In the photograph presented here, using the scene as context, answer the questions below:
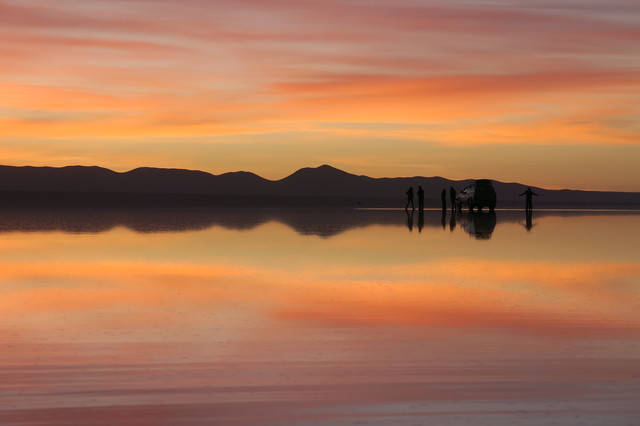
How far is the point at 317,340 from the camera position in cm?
934

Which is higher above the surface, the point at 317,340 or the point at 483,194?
the point at 483,194

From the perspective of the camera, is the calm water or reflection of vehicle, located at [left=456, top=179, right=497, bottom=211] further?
reflection of vehicle, located at [left=456, top=179, right=497, bottom=211]

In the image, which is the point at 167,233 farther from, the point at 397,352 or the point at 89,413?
the point at 89,413

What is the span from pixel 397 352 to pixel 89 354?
2.79 m

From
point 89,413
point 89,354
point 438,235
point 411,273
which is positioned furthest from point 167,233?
point 89,413

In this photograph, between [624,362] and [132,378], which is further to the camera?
[624,362]

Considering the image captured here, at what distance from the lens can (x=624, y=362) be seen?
26.9 ft

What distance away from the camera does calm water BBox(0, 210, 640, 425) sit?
6.59m

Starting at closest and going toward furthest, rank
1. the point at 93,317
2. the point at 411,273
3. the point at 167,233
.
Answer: the point at 93,317, the point at 411,273, the point at 167,233

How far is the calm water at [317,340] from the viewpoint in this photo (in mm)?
6594

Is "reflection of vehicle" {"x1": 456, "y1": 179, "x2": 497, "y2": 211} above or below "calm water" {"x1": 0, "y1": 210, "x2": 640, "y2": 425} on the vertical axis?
above

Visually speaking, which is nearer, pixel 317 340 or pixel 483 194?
pixel 317 340

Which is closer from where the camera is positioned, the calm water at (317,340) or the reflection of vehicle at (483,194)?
the calm water at (317,340)

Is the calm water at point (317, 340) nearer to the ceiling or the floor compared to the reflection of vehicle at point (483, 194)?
nearer to the floor
